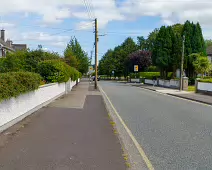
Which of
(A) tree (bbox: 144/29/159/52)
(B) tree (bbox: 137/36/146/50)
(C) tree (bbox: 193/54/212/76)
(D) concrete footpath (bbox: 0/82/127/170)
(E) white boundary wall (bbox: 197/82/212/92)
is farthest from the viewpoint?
(B) tree (bbox: 137/36/146/50)

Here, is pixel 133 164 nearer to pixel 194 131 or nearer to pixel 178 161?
pixel 178 161

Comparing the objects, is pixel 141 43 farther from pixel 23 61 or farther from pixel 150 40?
pixel 23 61

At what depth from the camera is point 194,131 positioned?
33.8ft

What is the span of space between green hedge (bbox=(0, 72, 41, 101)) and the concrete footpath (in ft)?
3.35

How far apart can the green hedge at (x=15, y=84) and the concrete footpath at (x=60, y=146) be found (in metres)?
1.02

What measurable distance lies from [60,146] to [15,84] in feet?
12.0

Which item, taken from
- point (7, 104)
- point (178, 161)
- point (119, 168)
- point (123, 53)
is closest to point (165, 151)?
point (178, 161)

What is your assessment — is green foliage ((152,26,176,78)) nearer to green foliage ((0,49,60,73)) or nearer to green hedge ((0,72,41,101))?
green foliage ((0,49,60,73))

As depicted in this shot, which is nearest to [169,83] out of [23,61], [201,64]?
[201,64]

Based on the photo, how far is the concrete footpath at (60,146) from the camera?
6.05m

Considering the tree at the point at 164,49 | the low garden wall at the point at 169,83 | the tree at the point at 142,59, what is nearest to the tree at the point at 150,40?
the tree at the point at 142,59

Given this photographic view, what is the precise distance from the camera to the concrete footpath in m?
6.05

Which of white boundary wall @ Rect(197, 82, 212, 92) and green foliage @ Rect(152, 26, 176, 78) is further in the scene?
green foliage @ Rect(152, 26, 176, 78)

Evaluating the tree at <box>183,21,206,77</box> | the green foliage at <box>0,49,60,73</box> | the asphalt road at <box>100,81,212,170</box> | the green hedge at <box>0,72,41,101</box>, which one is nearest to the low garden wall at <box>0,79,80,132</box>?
the green hedge at <box>0,72,41,101</box>
